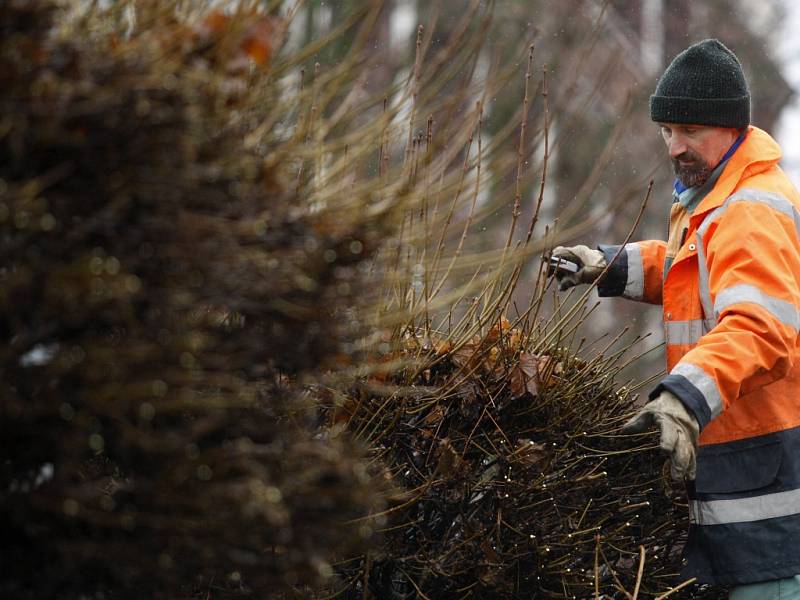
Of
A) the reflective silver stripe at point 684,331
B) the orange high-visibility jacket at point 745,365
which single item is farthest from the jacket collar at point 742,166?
the reflective silver stripe at point 684,331

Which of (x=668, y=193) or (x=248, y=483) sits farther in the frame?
(x=668, y=193)

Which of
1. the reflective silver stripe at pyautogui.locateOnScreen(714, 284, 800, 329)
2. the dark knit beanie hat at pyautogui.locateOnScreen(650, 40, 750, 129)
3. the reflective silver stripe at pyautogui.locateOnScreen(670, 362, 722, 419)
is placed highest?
the dark knit beanie hat at pyautogui.locateOnScreen(650, 40, 750, 129)

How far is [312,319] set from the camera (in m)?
1.86

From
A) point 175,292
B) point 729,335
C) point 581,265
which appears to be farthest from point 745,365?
point 175,292

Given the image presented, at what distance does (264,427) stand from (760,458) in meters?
1.65

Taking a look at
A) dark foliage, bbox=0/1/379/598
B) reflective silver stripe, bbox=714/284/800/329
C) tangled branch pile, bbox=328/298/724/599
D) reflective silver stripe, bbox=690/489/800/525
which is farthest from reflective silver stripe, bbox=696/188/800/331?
dark foliage, bbox=0/1/379/598

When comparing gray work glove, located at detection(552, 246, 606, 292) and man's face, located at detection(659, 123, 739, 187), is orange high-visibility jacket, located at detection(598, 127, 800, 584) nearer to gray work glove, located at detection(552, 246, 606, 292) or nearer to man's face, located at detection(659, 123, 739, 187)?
man's face, located at detection(659, 123, 739, 187)

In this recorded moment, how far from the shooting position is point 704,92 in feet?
10.5

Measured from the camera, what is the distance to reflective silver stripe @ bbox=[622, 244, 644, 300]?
3572mm

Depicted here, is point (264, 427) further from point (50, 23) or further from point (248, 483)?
point (50, 23)

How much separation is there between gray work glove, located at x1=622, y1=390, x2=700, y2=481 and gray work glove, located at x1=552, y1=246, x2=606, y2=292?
0.97m

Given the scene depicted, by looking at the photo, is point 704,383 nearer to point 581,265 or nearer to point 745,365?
point 745,365

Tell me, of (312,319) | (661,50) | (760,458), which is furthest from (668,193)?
(312,319)

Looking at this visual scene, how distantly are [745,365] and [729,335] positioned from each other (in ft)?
0.29
